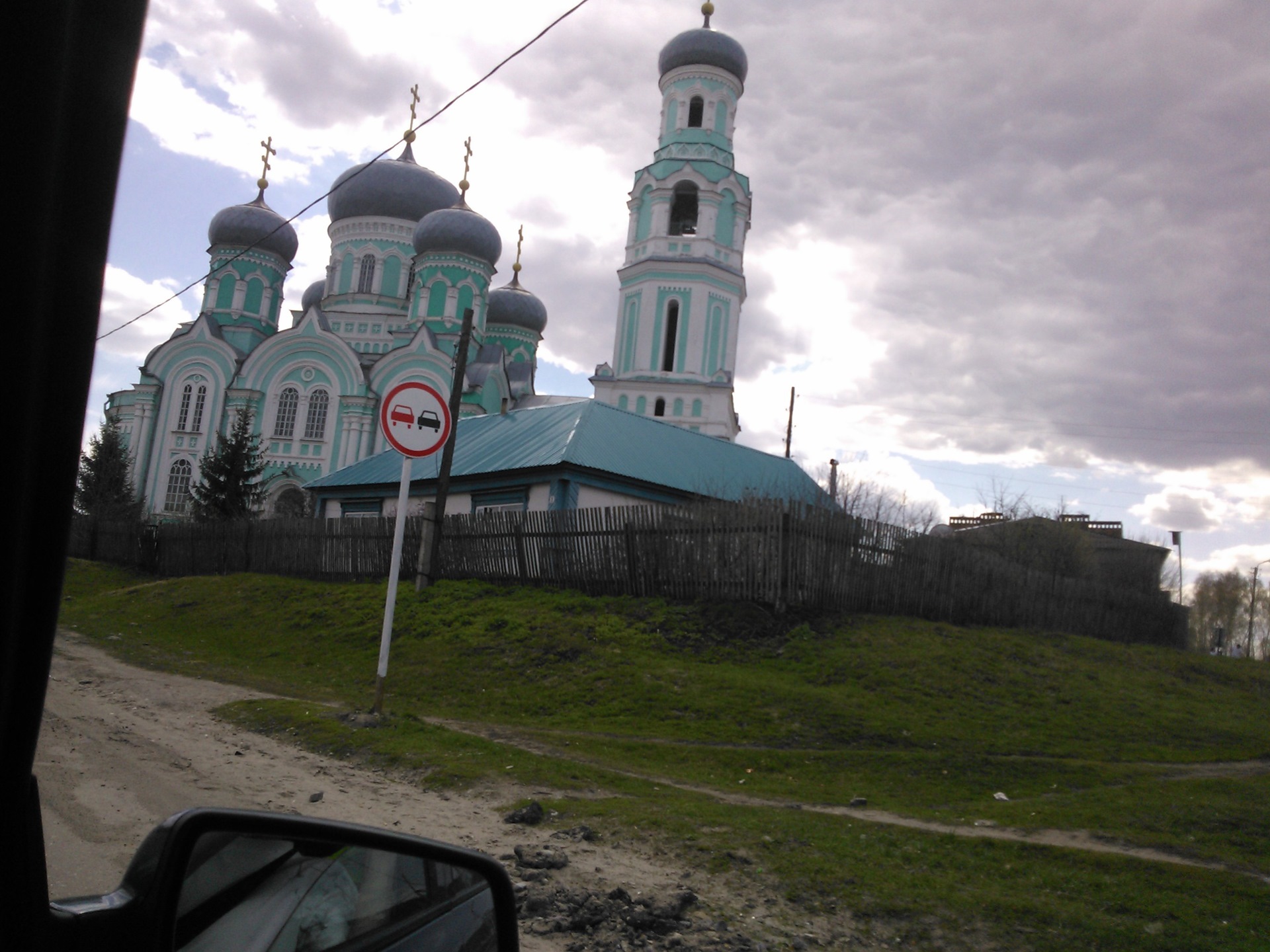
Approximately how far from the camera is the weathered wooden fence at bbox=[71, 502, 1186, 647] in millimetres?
15297

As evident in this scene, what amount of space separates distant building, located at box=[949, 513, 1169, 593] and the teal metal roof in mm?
5506

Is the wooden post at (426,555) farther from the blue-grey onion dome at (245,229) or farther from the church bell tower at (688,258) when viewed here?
the blue-grey onion dome at (245,229)

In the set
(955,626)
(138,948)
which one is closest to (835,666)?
(955,626)

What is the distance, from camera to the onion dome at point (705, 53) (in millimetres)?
41000

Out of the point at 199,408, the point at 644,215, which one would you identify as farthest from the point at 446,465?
the point at 199,408

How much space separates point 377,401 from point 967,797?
112ft

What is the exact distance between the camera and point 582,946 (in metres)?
4.58

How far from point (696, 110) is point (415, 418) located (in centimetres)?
3556

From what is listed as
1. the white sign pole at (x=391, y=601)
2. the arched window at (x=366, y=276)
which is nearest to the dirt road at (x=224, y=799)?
the white sign pole at (x=391, y=601)

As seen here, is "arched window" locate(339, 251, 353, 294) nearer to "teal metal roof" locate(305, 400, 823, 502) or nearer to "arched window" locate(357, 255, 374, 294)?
"arched window" locate(357, 255, 374, 294)

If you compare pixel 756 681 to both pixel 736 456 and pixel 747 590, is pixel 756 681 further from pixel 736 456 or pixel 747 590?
pixel 736 456

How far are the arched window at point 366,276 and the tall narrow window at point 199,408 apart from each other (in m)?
8.22

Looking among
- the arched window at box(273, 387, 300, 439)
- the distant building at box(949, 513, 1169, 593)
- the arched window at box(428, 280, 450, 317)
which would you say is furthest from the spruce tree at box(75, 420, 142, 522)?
the distant building at box(949, 513, 1169, 593)

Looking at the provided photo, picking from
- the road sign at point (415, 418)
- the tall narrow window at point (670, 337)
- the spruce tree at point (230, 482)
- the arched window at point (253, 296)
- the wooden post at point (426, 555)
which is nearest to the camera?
the road sign at point (415, 418)
